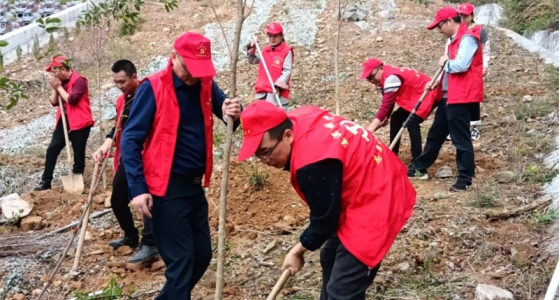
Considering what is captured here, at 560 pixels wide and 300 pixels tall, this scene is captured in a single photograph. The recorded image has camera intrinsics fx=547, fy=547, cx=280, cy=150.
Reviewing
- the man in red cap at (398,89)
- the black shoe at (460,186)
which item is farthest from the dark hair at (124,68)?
the black shoe at (460,186)

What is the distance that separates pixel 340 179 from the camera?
6.86 feet

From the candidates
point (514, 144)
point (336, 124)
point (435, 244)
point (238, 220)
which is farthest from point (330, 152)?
point (514, 144)

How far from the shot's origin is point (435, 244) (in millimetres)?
3580

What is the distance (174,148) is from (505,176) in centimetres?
313

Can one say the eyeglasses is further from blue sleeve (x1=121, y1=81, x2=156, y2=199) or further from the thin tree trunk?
blue sleeve (x1=121, y1=81, x2=156, y2=199)

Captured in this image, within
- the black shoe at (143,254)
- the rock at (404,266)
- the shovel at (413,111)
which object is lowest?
the black shoe at (143,254)

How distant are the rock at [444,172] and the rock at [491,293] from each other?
92.9 inches

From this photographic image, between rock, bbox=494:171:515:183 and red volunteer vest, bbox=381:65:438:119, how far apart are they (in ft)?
2.69

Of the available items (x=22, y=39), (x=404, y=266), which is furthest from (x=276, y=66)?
(x=22, y=39)

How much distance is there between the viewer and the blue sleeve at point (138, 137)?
2.63 metres

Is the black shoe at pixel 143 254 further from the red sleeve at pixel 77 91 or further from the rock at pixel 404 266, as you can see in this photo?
the red sleeve at pixel 77 91

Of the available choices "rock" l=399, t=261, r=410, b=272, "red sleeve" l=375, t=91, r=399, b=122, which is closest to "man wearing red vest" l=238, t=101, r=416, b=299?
"rock" l=399, t=261, r=410, b=272

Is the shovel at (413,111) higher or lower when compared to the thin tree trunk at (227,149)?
lower

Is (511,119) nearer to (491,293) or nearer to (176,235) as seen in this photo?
(491,293)
